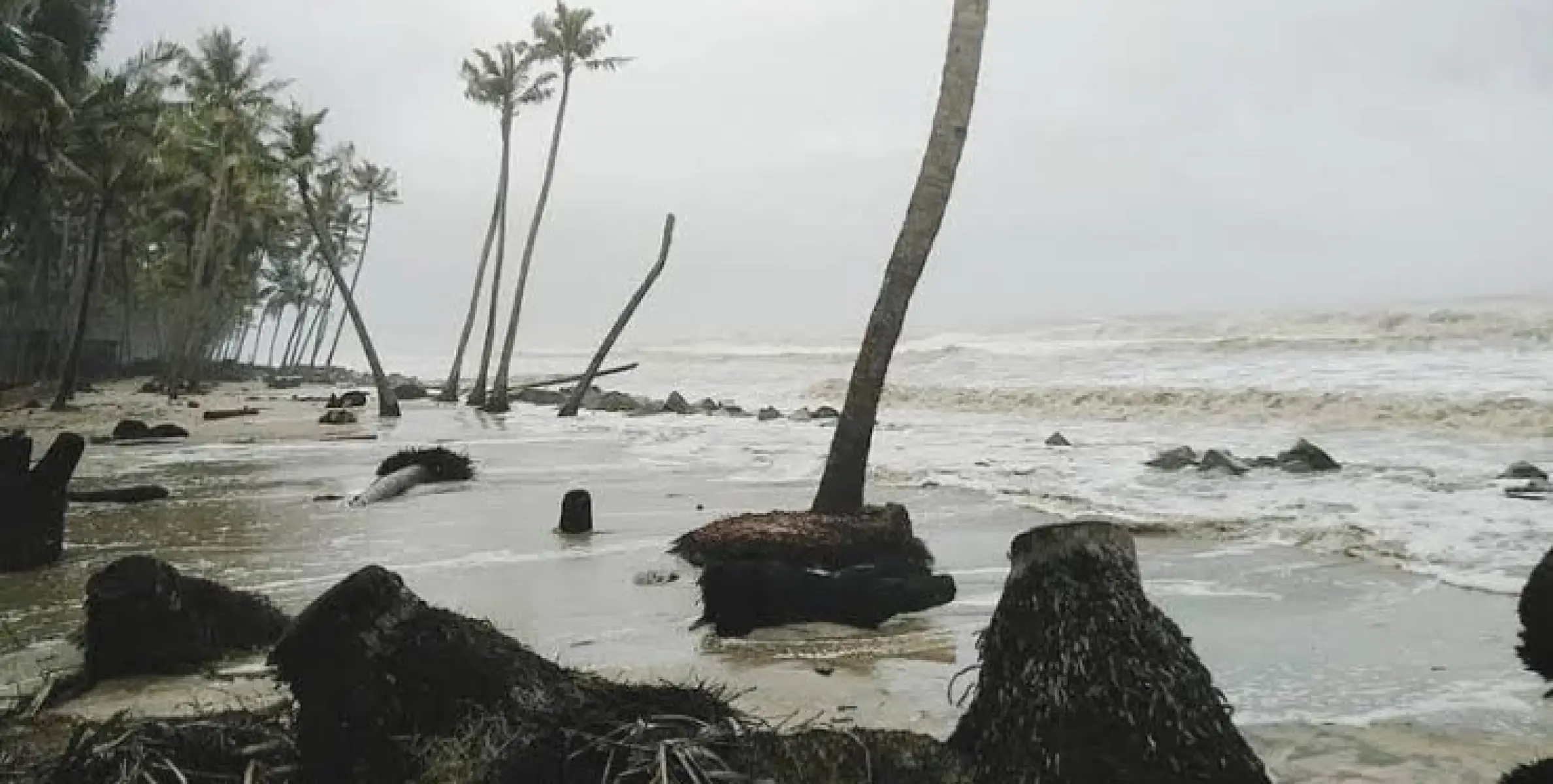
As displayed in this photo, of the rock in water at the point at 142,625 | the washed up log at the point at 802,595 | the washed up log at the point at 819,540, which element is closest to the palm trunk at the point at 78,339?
the washed up log at the point at 819,540

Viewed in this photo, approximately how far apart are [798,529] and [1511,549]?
595 cm

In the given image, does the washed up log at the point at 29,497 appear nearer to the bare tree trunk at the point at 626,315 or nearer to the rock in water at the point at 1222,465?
the rock in water at the point at 1222,465

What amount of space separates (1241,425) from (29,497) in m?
23.4

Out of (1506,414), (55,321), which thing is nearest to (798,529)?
(1506,414)

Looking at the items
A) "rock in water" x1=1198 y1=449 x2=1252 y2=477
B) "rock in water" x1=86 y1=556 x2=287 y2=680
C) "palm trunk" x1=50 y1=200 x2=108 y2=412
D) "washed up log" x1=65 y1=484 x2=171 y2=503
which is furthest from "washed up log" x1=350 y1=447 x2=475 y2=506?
"palm trunk" x1=50 y1=200 x2=108 y2=412

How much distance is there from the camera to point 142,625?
483 cm

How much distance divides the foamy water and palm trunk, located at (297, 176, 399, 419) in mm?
5283

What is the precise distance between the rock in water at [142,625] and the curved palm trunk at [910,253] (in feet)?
13.2

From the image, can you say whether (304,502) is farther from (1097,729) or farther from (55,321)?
(55,321)

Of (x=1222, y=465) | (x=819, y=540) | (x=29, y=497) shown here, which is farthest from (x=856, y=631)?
(x=1222, y=465)

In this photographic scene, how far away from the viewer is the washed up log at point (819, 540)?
6.81 metres

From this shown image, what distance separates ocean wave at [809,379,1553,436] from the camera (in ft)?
69.7

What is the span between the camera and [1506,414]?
21031mm

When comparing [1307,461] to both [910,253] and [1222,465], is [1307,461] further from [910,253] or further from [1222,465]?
[910,253]
